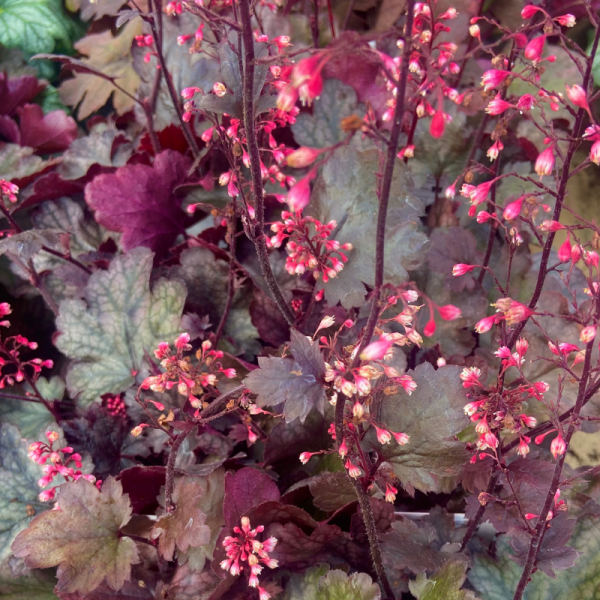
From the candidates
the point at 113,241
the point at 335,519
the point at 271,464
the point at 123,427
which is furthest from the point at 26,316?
the point at 335,519

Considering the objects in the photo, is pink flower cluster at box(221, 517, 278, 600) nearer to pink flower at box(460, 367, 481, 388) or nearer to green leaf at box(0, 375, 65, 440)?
pink flower at box(460, 367, 481, 388)

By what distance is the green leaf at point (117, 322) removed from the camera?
1.07 metres

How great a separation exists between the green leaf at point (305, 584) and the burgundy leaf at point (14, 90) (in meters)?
1.38

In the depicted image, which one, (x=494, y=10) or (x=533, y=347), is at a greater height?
(x=494, y=10)

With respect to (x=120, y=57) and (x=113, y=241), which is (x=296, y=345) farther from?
(x=120, y=57)

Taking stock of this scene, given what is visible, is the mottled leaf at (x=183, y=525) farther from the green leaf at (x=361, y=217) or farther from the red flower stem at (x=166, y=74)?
the red flower stem at (x=166, y=74)

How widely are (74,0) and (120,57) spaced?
0.78ft

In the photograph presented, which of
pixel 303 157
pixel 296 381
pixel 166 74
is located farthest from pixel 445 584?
pixel 166 74

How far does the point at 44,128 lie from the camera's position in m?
1.41

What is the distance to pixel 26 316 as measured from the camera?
1333mm

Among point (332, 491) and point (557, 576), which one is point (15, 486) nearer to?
point (332, 491)

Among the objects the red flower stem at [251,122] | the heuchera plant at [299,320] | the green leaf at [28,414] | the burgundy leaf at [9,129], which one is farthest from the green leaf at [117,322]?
the burgundy leaf at [9,129]

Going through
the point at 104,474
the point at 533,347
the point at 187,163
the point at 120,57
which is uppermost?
the point at 120,57

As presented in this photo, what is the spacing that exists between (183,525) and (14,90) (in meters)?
1.27
